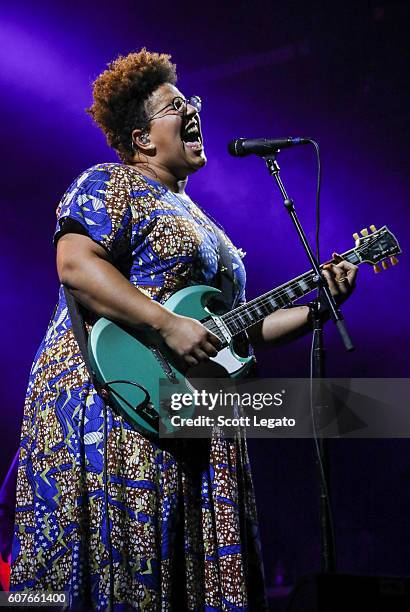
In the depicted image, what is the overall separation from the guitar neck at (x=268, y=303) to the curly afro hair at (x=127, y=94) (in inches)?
26.9

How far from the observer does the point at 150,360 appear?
6.76ft

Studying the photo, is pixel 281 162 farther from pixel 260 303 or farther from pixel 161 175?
pixel 260 303

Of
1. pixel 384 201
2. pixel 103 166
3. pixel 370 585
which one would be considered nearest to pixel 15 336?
pixel 103 166

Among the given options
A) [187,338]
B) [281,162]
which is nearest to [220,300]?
[187,338]

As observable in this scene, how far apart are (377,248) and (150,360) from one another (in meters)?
0.99

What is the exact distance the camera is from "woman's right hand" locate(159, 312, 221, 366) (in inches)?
80.0

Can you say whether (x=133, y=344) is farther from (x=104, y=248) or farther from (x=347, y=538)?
(x=347, y=538)

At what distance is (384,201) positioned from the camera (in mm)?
4121

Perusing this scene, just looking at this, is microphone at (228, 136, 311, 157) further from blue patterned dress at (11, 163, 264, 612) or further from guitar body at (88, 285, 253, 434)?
guitar body at (88, 285, 253, 434)

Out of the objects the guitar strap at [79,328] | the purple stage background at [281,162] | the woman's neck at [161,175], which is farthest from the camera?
the purple stage background at [281,162]

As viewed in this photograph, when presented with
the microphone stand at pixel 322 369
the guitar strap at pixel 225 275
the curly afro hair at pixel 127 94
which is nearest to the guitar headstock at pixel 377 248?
the microphone stand at pixel 322 369

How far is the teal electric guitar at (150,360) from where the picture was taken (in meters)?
2.00

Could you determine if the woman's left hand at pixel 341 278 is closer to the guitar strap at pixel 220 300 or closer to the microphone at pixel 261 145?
the guitar strap at pixel 220 300

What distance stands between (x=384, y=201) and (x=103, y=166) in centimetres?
224
